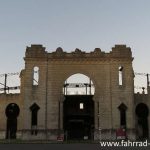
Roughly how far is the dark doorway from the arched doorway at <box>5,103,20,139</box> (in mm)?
8414

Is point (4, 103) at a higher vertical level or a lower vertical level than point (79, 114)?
higher

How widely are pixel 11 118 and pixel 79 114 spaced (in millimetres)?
11501

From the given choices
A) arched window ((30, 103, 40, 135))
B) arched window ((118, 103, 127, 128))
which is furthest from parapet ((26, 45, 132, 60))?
arched window ((30, 103, 40, 135))

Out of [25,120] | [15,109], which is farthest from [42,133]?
[15,109]

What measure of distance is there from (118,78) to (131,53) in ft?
14.2

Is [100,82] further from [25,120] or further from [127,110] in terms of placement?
[25,120]

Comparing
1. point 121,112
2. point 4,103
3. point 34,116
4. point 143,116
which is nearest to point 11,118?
point 4,103

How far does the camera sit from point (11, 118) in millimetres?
66125

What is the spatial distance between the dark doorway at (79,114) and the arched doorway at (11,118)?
8414 millimetres

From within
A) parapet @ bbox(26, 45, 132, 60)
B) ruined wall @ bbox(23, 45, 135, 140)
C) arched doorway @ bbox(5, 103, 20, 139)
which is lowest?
arched doorway @ bbox(5, 103, 20, 139)

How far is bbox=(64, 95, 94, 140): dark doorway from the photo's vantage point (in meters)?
65.9

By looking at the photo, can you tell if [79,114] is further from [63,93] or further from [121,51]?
[121,51]

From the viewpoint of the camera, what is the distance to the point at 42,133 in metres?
57.4

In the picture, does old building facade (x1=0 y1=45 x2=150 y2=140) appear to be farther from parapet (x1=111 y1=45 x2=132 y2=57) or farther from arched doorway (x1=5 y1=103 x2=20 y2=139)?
arched doorway (x1=5 y1=103 x2=20 y2=139)
